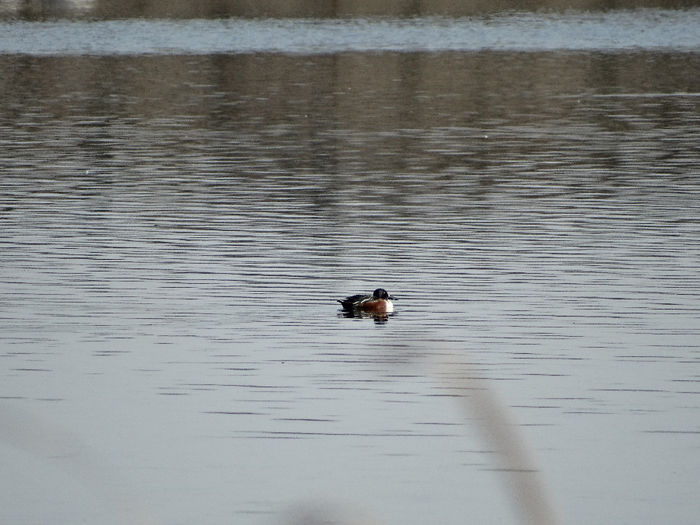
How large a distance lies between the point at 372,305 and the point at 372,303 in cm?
2

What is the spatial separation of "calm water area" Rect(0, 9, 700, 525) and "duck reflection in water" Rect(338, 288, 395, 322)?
0.16 metres

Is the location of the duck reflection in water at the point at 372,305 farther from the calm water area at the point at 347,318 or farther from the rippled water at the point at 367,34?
the rippled water at the point at 367,34

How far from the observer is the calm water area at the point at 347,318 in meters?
10.4

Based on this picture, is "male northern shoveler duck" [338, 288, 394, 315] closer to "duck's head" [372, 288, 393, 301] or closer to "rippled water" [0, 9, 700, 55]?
"duck's head" [372, 288, 393, 301]

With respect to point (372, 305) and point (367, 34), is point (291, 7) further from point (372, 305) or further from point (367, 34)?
point (372, 305)

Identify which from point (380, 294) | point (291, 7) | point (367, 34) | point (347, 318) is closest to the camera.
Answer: point (380, 294)

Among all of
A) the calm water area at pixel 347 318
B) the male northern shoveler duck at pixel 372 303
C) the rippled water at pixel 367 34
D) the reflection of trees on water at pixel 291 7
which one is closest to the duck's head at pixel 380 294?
the male northern shoveler duck at pixel 372 303

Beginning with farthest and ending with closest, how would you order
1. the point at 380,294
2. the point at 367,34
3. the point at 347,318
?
the point at 367,34, the point at 347,318, the point at 380,294

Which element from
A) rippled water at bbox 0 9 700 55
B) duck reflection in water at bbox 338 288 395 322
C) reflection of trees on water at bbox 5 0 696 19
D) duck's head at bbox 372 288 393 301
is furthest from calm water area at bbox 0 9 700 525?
reflection of trees on water at bbox 5 0 696 19

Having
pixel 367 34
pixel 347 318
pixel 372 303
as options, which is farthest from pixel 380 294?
pixel 367 34

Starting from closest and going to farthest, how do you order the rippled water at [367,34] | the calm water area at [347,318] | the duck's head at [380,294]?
the calm water area at [347,318], the duck's head at [380,294], the rippled water at [367,34]

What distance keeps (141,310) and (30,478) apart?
5428 mm

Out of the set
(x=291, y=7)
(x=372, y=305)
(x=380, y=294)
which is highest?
(x=380, y=294)

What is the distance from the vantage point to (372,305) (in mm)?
15695
